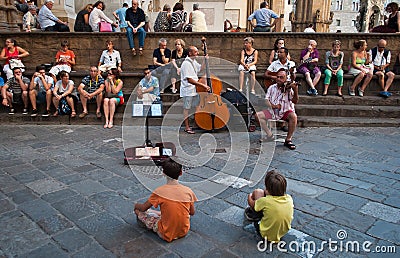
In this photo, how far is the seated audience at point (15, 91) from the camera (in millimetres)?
7886

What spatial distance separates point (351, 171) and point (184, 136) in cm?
302

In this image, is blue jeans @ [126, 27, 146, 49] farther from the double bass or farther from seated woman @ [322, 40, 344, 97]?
seated woman @ [322, 40, 344, 97]

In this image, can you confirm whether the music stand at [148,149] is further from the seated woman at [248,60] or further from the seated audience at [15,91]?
the seated audience at [15,91]

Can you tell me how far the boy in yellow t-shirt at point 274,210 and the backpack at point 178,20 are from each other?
25.9ft

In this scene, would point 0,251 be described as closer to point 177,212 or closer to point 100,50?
point 177,212

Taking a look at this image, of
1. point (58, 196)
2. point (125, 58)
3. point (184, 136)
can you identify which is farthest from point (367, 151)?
point (125, 58)

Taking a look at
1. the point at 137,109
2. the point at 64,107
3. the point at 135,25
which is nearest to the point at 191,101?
the point at 137,109

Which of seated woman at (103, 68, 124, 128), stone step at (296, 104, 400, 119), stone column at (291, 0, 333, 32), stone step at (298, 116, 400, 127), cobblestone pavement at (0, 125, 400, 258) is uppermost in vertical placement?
stone column at (291, 0, 333, 32)

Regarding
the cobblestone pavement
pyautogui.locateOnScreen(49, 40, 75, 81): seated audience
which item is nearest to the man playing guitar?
the cobblestone pavement

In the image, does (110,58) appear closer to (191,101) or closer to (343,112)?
(191,101)

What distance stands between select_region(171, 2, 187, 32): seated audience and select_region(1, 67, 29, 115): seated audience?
426cm

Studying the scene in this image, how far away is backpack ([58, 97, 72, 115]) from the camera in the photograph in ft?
25.3

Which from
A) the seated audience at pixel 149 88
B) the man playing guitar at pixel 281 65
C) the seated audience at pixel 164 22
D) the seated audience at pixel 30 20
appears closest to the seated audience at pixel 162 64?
the seated audience at pixel 149 88

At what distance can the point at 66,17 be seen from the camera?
42.4ft
